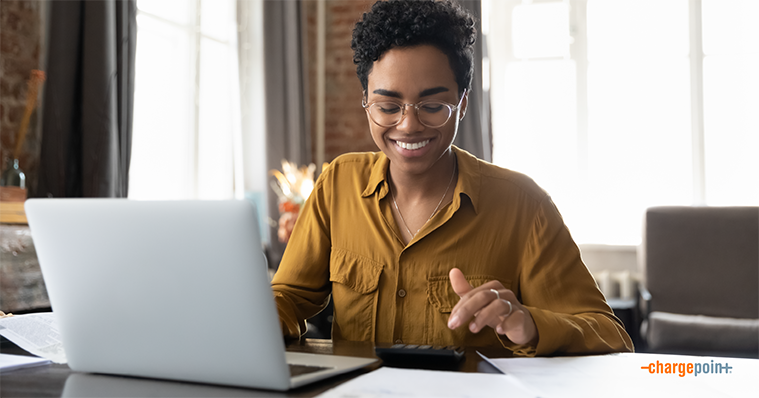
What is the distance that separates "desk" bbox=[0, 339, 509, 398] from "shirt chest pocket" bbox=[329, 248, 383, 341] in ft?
0.95

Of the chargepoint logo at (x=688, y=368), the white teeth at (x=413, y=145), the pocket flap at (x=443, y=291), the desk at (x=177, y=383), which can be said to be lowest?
the chargepoint logo at (x=688, y=368)

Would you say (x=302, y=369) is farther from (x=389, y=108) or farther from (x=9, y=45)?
(x=9, y=45)

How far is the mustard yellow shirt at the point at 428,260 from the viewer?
1.25 meters

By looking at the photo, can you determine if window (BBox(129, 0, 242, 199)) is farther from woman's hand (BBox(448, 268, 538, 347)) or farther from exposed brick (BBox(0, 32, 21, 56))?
woman's hand (BBox(448, 268, 538, 347))

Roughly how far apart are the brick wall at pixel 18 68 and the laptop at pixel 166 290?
187 centimetres

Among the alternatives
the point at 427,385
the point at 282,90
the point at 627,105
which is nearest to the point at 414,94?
the point at 427,385

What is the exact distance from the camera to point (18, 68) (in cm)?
245

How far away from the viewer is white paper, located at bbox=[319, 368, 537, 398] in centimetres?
73

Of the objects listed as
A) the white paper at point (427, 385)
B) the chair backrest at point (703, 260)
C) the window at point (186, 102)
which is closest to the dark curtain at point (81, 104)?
the window at point (186, 102)

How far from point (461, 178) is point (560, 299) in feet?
1.14

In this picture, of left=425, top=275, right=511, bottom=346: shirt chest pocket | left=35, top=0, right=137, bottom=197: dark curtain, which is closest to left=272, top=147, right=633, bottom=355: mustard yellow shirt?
left=425, top=275, right=511, bottom=346: shirt chest pocket

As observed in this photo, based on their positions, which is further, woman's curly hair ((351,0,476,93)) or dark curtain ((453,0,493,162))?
dark curtain ((453,0,493,162))

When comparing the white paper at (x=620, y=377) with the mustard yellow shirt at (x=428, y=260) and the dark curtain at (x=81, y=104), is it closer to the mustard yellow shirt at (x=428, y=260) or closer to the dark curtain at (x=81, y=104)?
the mustard yellow shirt at (x=428, y=260)

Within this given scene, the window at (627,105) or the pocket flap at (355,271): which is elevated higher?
the window at (627,105)
